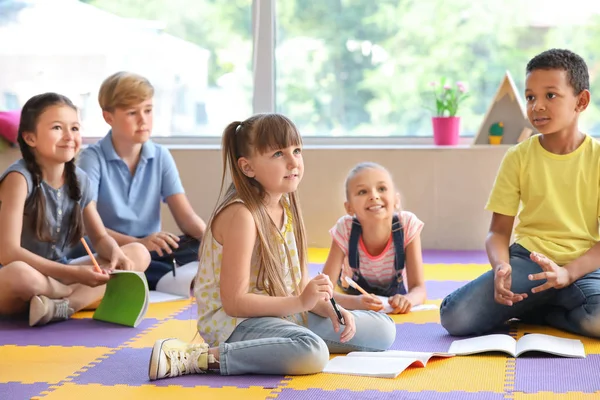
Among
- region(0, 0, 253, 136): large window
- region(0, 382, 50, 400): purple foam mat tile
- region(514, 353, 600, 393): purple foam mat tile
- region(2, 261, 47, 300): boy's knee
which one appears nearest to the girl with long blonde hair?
region(0, 382, 50, 400): purple foam mat tile

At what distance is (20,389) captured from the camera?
171 cm

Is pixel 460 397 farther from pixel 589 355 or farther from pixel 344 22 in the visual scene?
pixel 344 22

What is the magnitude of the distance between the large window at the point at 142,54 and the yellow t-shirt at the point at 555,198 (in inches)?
80.5

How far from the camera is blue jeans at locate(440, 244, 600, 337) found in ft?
6.81

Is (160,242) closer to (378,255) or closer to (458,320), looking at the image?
(378,255)

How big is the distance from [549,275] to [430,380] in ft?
1.47

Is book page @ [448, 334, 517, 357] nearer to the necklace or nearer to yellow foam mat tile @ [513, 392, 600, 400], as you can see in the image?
yellow foam mat tile @ [513, 392, 600, 400]

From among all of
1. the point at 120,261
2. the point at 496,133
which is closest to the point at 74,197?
the point at 120,261

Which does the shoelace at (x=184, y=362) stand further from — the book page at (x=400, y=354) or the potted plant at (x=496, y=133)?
the potted plant at (x=496, y=133)

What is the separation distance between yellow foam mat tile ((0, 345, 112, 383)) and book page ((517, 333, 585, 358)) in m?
0.95

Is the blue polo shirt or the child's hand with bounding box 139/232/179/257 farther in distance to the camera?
the blue polo shirt

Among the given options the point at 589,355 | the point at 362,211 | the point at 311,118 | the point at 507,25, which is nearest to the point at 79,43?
the point at 311,118

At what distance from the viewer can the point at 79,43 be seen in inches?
165

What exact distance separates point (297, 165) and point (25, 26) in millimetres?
2856
